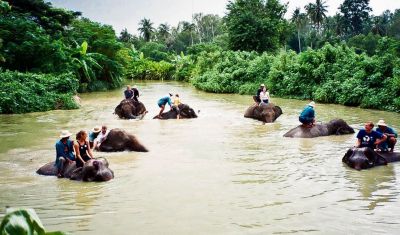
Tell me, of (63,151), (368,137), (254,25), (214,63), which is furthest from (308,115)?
(254,25)

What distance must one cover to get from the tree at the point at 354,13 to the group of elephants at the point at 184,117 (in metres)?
56.0

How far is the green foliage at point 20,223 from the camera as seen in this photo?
4.91 feet

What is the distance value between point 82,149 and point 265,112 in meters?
10.1

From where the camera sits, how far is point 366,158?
1041 centimetres

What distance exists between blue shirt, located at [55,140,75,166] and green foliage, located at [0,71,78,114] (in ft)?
40.8

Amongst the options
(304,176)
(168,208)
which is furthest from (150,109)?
(168,208)

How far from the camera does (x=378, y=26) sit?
64.6 m

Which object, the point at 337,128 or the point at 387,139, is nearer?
the point at 387,139

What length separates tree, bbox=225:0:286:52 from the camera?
40812 millimetres

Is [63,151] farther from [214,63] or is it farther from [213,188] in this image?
[214,63]

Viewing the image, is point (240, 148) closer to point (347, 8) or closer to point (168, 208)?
point (168, 208)

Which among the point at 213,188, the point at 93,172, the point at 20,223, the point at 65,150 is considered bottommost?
the point at 213,188

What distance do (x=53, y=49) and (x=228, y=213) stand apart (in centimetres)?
2324

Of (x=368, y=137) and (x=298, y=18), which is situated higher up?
(x=298, y=18)
